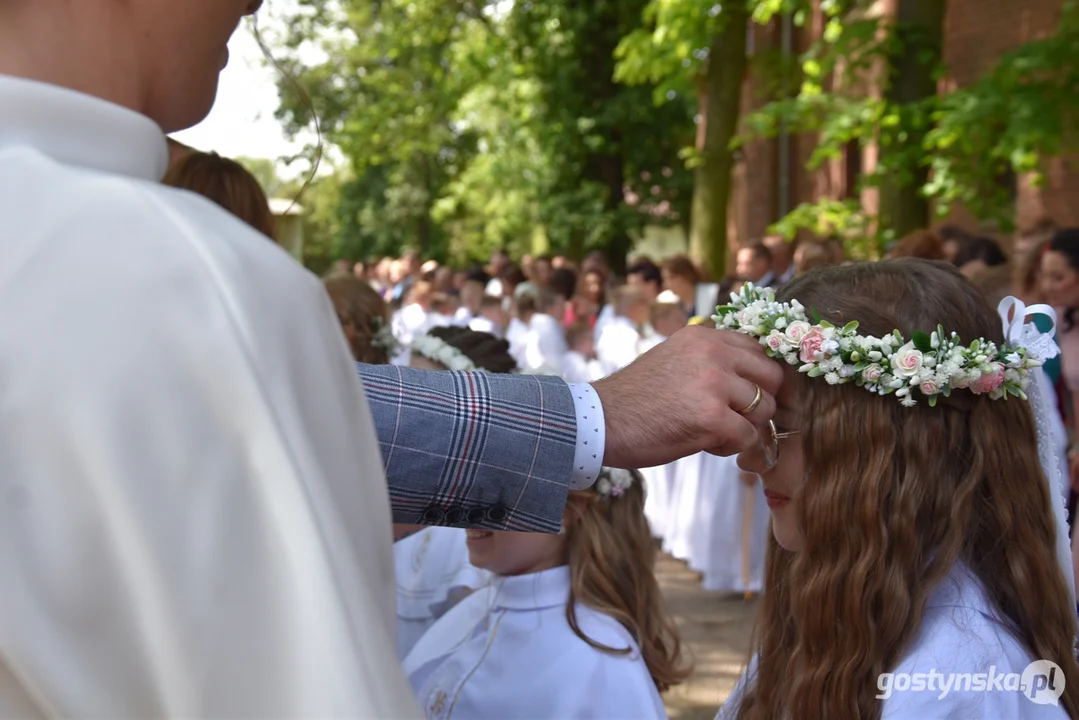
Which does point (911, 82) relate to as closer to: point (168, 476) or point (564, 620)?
point (564, 620)

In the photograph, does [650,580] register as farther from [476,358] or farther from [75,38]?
[75,38]

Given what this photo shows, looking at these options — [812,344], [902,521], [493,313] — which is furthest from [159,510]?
[493,313]

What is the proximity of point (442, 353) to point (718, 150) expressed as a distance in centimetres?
1232

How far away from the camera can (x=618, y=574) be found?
357 cm

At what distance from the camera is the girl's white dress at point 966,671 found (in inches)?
81.7

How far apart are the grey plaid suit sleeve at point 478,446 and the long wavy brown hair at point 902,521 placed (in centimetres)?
59

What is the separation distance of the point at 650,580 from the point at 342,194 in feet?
139

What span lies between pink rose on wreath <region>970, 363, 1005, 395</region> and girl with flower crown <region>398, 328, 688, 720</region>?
1422 millimetres

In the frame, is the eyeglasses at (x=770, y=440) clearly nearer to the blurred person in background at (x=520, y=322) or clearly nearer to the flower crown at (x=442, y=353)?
the flower crown at (x=442, y=353)

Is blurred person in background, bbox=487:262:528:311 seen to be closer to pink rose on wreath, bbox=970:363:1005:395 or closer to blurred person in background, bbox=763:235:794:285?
blurred person in background, bbox=763:235:794:285

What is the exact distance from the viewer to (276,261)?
33.3 inches

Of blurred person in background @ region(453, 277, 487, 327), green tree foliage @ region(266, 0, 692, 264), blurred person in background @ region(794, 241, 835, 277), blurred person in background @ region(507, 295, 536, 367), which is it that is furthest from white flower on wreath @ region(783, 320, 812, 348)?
green tree foliage @ region(266, 0, 692, 264)

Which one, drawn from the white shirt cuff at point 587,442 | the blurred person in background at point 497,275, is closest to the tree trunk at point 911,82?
the blurred person in background at point 497,275

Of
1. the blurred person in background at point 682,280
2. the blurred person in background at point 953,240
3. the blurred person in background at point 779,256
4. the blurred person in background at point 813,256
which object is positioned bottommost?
the blurred person in background at point 682,280
